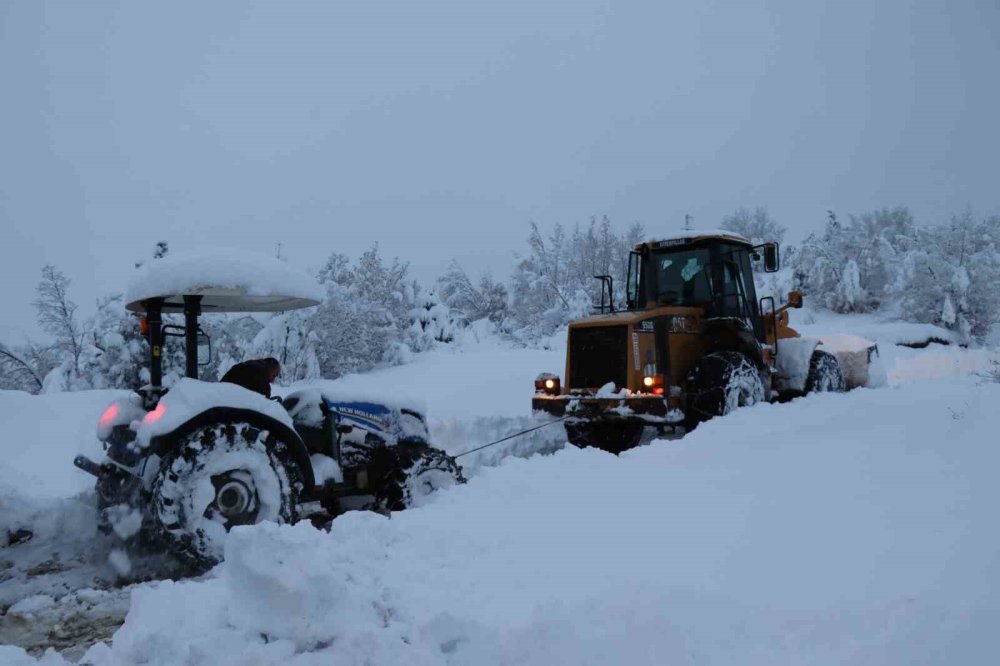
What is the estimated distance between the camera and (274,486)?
521 centimetres

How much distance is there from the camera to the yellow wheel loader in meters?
9.12

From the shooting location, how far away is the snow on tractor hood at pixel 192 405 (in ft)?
16.5

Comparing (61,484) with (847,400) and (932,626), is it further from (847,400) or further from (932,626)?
(847,400)

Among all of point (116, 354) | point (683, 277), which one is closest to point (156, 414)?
point (683, 277)

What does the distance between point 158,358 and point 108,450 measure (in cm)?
87

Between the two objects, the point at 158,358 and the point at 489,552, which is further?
the point at 158,358

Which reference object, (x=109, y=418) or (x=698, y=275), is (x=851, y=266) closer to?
(x=698, y=275)

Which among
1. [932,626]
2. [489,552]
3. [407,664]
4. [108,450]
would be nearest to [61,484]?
[108,450]

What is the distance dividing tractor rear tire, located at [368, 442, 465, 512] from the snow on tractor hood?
4.06ft

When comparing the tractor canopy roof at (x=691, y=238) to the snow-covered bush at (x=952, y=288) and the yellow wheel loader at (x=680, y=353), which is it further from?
the snow-covered bush at (x=952, y=288)

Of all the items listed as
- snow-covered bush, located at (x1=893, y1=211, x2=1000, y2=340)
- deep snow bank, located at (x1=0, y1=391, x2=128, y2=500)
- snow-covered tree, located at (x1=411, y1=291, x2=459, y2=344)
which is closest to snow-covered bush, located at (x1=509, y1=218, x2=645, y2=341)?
snow-covered tree, located at (x1=411, y1=291, x2=459, y2=344)

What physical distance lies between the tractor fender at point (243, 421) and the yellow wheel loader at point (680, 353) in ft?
14.3

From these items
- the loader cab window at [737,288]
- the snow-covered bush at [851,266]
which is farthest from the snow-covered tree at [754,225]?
the loader cab window at [737,288]

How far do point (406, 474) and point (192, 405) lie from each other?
1.91 meters
